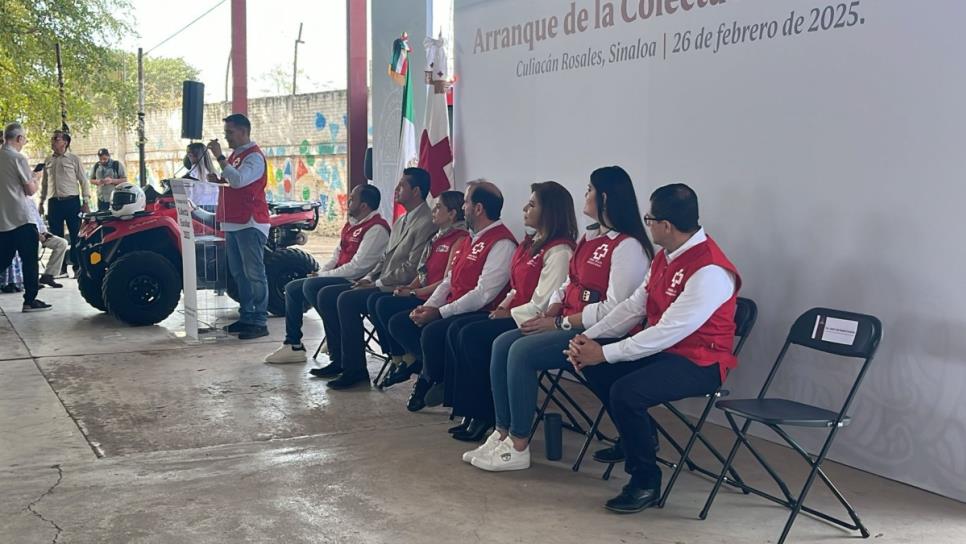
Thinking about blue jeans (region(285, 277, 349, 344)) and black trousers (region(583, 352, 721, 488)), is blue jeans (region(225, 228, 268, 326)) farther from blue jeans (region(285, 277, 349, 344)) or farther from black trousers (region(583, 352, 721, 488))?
black trousers (region(583, 352, 721, 488))

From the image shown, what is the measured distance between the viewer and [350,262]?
5875 mm

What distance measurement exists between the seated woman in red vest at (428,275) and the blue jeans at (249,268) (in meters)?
1.76

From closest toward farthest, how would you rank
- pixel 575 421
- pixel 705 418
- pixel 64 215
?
pixel 705 418 → pixel 575 421 → pixel 64 215

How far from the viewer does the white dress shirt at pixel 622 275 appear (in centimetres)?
381

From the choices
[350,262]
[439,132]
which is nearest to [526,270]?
[350,262]

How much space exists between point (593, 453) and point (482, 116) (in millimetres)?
2687

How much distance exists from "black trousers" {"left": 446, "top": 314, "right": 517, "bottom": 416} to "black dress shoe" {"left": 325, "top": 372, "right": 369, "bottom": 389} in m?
1.21

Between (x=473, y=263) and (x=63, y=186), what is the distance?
264 inches

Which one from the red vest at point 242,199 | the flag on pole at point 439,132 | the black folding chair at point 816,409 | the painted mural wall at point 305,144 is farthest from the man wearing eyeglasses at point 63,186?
the painted mural wall at point 305,144

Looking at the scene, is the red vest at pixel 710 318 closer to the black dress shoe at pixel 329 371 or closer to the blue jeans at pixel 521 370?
the blue jeans at pixel 521 370

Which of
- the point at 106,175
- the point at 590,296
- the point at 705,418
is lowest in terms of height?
the point at 705,418

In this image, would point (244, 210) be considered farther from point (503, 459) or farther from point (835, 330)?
point (835, 330)

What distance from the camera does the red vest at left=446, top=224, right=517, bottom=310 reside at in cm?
464

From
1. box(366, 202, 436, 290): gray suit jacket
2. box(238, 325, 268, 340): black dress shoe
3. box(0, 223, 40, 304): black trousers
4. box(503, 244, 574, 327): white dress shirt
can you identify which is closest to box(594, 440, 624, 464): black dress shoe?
box(503, 244, 574, 327): white dress shirt
